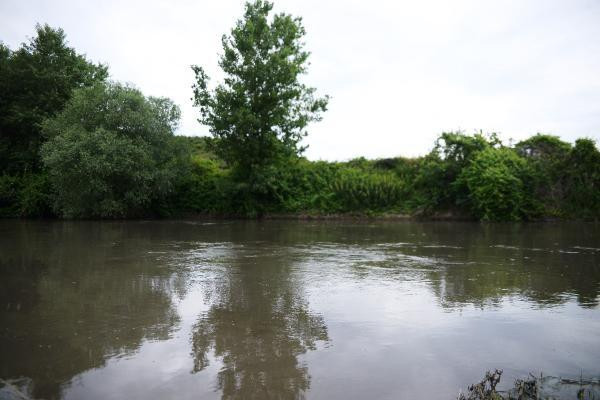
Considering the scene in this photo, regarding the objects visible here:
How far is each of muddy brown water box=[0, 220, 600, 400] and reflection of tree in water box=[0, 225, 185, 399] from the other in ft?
0.08

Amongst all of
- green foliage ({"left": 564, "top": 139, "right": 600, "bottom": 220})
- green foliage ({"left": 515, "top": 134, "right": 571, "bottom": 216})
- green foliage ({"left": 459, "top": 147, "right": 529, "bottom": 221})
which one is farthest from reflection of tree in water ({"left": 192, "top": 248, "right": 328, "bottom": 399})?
green foliage ({"left": 564, "top": 139, "right": 600, "bottom": 220})

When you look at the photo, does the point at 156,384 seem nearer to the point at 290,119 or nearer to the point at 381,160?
the point at 290,119

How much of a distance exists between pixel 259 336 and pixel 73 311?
2.70 meters

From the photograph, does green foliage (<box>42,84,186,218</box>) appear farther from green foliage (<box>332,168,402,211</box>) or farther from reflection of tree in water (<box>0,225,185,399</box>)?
reflection of tree in water (<box>0,225,185,399</box>)

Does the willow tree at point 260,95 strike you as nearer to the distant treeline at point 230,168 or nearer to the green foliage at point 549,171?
the distant treeline at point 230,168

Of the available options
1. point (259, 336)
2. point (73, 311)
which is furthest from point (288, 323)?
point (73, 311)

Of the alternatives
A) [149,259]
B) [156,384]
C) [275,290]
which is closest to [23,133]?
[149,259]

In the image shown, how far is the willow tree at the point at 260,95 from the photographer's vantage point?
25.4 m

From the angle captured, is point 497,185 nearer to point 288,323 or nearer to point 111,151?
point 111,151

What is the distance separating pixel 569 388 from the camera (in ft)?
12.7

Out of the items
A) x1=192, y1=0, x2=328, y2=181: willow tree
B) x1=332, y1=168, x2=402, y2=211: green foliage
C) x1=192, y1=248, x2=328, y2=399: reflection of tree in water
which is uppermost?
x1=192, y1=0, x2=328, y2=181: willow tree

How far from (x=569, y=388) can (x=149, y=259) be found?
8859mm

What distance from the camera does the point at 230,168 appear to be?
30.1 metres

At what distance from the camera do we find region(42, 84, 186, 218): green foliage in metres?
23.0
